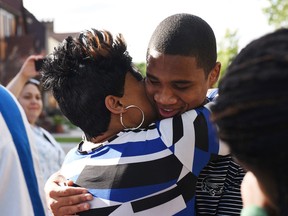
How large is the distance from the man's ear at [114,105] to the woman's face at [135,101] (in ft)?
0.07

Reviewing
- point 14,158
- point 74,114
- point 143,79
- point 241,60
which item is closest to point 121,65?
point 143,79

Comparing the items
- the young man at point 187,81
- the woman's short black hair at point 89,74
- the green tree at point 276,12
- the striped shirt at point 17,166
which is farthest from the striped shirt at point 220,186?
the green tree at point 276,12

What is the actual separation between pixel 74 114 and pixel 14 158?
0.35m

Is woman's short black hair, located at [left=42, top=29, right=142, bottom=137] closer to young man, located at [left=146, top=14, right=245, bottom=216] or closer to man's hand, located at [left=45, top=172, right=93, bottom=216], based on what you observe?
young man, located at [left=146, top=14, right=245, bottom=216]

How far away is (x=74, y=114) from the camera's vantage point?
1928 millimetres

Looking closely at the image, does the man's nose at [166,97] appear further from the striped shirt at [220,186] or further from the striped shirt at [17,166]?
the striped shirt at [17,166]

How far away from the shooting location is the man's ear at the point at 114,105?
1883 millimetres

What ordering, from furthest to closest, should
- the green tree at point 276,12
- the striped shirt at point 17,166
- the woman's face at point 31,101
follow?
the green tree at point 276,12 → the woman's face at point 31,101 → the striped shirt at point 17,166

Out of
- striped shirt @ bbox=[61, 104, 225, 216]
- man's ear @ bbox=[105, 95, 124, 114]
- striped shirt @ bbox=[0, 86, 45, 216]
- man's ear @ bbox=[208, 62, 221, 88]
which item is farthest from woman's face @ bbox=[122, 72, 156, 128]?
striped shirt @ bbox=[0, 86, 45, 216]

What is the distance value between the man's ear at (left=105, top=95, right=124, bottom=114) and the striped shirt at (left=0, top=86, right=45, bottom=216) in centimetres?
33

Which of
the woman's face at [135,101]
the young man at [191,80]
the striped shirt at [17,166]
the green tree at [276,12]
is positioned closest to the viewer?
the striped shirt at [17,166]

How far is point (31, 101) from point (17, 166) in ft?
13.5

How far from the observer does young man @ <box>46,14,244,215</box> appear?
5.89ft

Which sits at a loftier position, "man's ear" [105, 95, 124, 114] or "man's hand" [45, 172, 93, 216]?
"man's ear" [105, 95, 124, 114]
